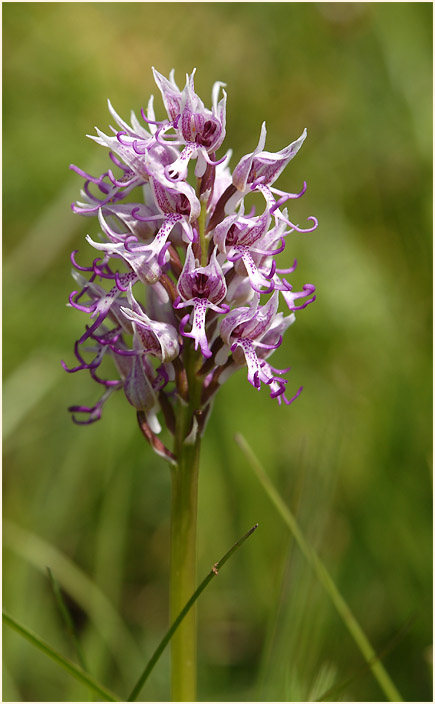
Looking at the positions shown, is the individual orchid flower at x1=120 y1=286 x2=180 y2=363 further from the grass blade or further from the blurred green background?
the grass blade

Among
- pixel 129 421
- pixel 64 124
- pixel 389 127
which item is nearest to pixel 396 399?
pixel 129 421

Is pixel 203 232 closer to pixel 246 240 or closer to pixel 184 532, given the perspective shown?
pixel 246 240

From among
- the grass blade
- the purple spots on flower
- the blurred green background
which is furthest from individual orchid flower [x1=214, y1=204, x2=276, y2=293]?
the grass blade

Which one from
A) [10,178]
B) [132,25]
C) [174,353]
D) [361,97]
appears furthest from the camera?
[132,25]

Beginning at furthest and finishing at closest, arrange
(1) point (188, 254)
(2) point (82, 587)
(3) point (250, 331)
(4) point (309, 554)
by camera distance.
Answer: (2) point (82, 587) < (4) point (309, 554) < (3) point (250, 331) < (1) point (188, 254)

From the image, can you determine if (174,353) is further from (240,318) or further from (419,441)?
(419,441)

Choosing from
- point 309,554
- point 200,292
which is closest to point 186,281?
A: point 200,292
